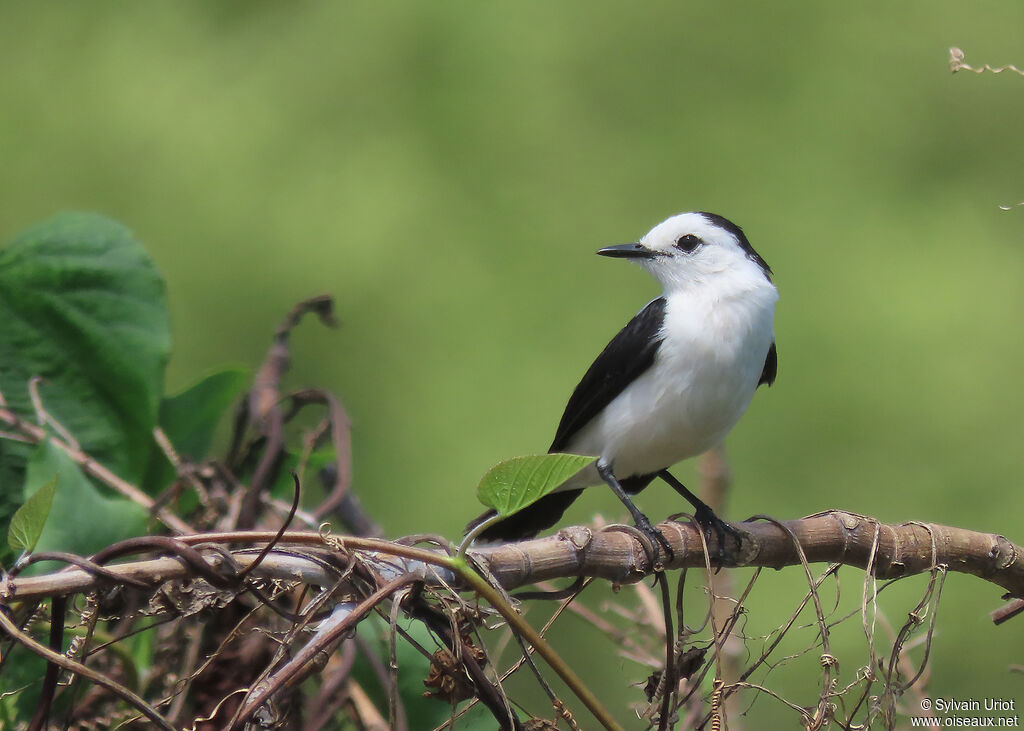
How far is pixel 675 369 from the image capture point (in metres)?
2.48

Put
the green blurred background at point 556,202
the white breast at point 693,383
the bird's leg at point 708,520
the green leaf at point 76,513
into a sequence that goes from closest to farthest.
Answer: the green leaf at point 76,513 → the bird's leg at point 708,520 → the white breast at point 693,383 → the green blurred background at point 556,202

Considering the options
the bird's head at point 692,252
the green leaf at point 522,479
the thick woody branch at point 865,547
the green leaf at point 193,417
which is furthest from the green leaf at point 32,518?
the bird's head at point 692,252

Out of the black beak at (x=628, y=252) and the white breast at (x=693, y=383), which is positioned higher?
the black beak at (x=628, y=252)

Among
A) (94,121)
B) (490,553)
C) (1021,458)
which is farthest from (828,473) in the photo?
(94,121)

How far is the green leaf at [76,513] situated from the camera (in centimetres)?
169

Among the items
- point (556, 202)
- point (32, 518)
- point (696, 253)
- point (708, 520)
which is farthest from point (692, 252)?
point (556, 202)

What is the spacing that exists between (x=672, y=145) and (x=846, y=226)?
97 cm

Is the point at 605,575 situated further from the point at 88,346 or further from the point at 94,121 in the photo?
the point at 94,121

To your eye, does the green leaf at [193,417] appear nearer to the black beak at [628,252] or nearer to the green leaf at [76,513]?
the green leaf at [76,513]

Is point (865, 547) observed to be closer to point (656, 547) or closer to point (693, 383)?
point (656, 547)

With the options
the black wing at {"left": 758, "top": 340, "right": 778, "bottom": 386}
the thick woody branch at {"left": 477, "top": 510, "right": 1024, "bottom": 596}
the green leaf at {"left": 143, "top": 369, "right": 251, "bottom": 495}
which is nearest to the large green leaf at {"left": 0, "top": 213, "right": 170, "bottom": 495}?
the green leaf at {"left": 143, "top": 369, "right": 251, "bottom": 495}

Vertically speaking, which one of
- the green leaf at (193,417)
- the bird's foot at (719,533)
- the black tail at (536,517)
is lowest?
the black tail at (536,517)

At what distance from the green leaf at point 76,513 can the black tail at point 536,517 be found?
0.91m

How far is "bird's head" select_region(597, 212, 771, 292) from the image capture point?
2.71 meters
